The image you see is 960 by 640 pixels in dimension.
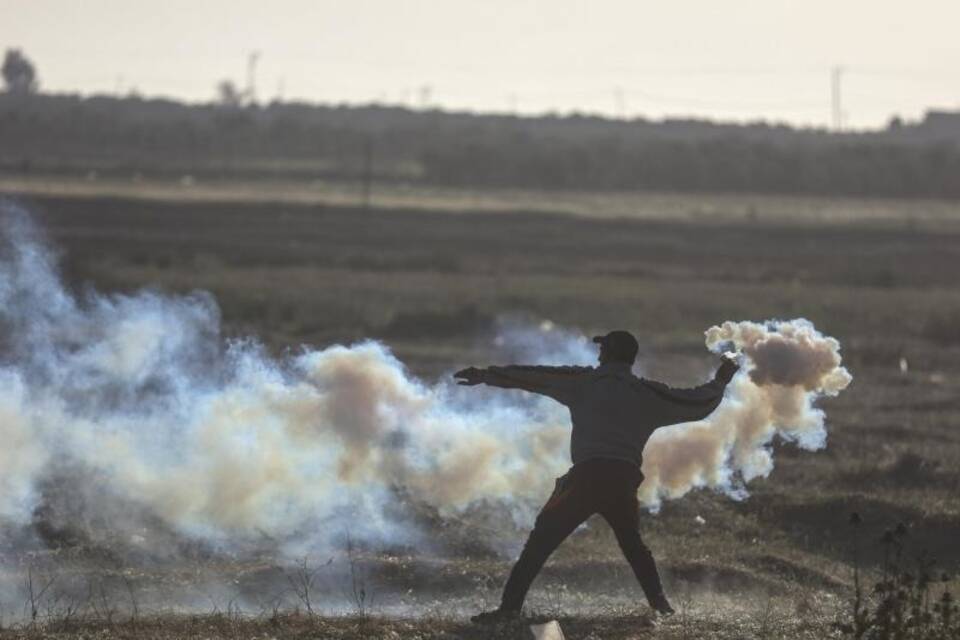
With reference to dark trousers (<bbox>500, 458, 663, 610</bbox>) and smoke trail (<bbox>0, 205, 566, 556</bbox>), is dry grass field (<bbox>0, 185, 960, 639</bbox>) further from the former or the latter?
smoke trail (<bbox>0, 205, 566, 556</bbox>)

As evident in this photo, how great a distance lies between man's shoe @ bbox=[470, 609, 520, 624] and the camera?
511 inches

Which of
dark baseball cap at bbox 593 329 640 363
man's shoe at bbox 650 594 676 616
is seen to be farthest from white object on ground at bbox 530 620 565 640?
dark baseball cap at bbox 593 329 640 363

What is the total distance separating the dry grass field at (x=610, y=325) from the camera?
48.9 feet

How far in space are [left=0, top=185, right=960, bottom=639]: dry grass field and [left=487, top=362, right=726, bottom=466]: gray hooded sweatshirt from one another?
1195 mm

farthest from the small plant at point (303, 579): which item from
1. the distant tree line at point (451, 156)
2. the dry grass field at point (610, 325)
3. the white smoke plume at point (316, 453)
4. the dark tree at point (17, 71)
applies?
the dark tree at point (17, 71)

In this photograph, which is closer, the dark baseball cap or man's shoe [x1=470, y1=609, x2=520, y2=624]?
man's shoe [x1=470, y1=609, x2=520, y2=624]

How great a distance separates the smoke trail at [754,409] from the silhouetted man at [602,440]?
2.16 m

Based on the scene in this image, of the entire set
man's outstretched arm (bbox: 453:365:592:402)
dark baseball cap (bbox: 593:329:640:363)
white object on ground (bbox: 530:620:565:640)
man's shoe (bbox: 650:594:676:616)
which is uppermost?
dark baseball cap (bbox: 593:329:640:363)

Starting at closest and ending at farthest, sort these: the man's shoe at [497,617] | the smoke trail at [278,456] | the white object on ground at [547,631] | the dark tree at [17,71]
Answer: the white object on ground at [547,631], the man's shoe at [497,617], the smoke trail at [278,456], the dark tree at [17,71]

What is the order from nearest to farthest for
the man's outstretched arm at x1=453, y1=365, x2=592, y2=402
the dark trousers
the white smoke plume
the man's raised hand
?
the dark trousers, the man's outstretched arm at x1=453, y1=365, x2=592, y2=402, the man's raised hand, the white smoke plume

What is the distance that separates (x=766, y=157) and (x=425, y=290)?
7842cm

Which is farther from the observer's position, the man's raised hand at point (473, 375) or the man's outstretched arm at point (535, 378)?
the man's raised hand at point (473, 375)

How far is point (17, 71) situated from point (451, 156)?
5434 cm

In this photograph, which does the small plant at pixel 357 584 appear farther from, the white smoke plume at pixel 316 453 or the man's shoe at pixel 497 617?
the man's shoe at pixel 497 617
